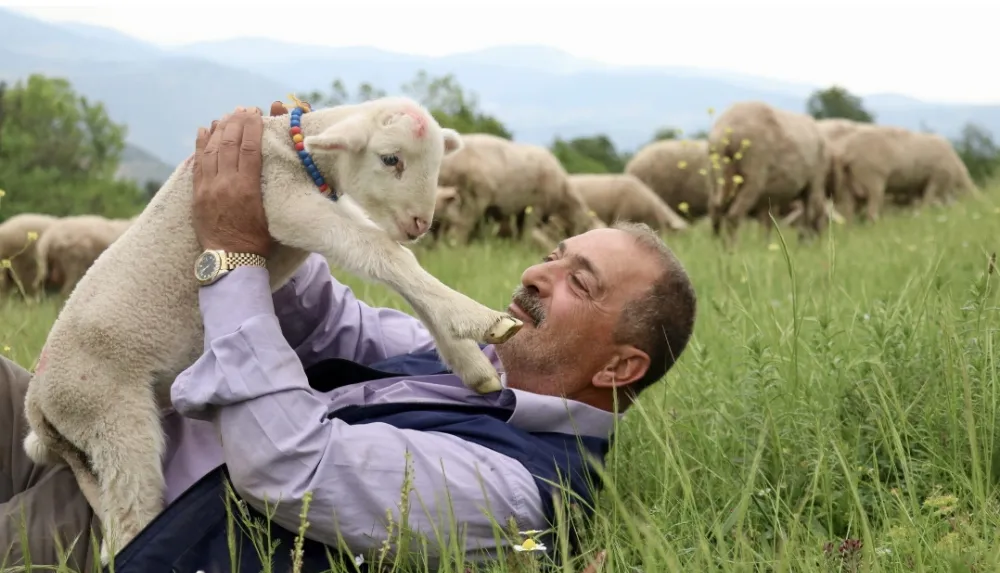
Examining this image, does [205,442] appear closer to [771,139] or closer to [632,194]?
[771,139]

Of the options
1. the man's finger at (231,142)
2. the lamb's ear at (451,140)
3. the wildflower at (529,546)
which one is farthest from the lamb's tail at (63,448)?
the lamb's ear at (451,140)

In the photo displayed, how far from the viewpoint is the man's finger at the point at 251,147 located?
2.67m

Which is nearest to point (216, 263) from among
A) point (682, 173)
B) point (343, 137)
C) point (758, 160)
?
point (343, 137)

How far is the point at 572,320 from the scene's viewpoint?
275cm

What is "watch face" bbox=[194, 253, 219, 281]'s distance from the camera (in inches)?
99.7

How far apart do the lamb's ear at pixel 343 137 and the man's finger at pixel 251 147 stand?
13cm

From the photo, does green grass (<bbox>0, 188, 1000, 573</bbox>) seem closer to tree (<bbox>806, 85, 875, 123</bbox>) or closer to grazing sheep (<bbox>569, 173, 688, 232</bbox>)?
grazing sheep (<bbox>569, 173, 688, 232</bbox>)

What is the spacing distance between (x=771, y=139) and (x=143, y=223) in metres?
8.02

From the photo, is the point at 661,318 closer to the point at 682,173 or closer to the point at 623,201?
the point at 623,201

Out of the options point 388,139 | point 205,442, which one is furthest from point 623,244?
point 205,442

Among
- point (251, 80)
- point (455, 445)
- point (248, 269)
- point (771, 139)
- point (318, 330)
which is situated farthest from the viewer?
point (251, 80)

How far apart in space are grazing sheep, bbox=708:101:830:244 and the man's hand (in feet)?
23.6

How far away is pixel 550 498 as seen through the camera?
2414mm

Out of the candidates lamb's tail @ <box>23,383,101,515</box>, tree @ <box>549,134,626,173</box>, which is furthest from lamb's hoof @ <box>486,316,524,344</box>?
tree @ <box>549,134,626,173</box>
